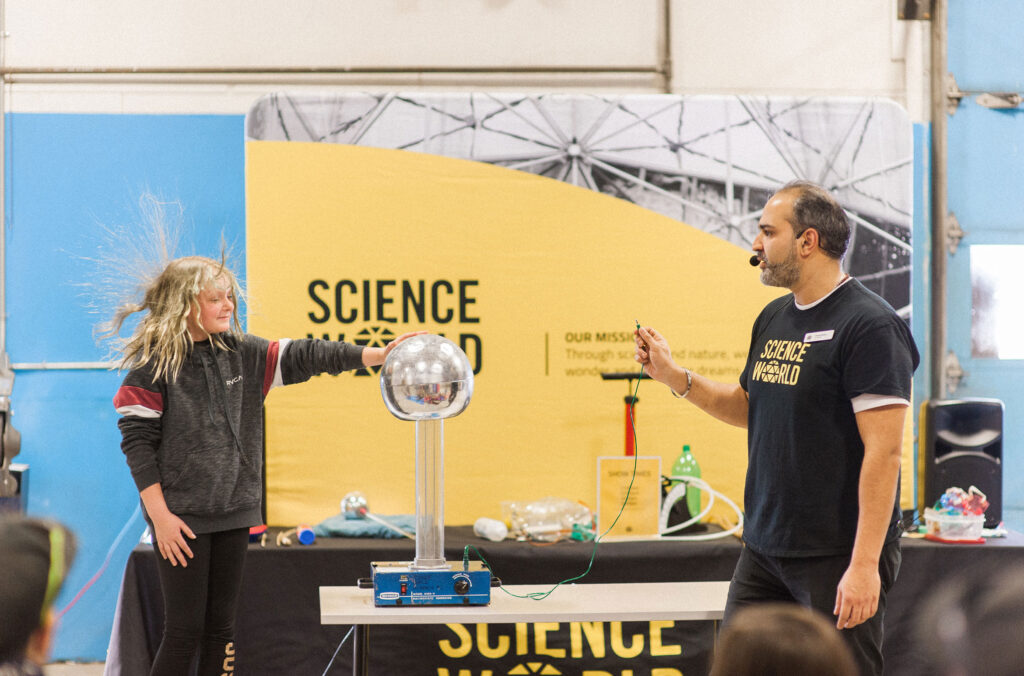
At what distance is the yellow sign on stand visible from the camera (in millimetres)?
3396

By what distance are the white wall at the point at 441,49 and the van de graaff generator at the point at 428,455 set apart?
2.25 m

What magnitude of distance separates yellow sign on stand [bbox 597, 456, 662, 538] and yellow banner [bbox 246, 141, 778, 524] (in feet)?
0.64

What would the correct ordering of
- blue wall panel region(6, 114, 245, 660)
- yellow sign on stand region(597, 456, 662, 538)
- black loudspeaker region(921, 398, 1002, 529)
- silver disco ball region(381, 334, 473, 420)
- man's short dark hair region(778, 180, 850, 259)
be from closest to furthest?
man's short dark hair region(778, 180, 850, 259) < silver disco ball region(381, 334, 473, 420) < yellow sign on stand region(597, 456, 662, 538) < black loudspeaker region(921, 398, 1002, 529) < blue wall panel region(6, 114, 245, 660)

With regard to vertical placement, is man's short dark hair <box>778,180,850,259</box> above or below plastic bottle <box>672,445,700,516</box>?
above

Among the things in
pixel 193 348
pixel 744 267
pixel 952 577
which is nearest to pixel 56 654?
pixel 193 348

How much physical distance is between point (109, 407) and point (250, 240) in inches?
46.5

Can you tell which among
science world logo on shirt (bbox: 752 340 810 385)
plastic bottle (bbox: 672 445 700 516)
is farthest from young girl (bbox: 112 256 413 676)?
plastic bottle (bbox: 672 445 700 516)

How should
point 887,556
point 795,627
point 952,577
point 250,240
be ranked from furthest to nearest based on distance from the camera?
point 250,240 < point 952,577 < point 887,556 < point 795,627

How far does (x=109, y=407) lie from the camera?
4.11 metres

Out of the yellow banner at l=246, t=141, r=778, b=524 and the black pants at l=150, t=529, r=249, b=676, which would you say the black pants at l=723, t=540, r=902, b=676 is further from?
the yellow banner at l=246, t=141, r=778, b=524

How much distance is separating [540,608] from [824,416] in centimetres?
86

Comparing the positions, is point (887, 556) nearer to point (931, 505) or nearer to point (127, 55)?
point (931, 505)

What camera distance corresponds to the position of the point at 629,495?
3.40m

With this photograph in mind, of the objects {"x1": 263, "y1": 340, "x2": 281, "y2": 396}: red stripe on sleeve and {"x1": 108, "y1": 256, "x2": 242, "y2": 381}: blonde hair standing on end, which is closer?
{"x1": 108, "y1": 256, "x2": 242, "y2": 381}: blonde hair standing on end
